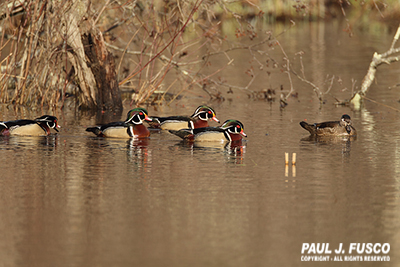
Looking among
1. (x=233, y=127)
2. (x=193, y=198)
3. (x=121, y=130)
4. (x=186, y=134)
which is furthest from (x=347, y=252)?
(x=121, y=130)

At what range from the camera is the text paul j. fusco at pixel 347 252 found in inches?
270

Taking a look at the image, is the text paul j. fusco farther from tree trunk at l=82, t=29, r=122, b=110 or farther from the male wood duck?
tree trunk at l=82, t=29, r=122, b=110

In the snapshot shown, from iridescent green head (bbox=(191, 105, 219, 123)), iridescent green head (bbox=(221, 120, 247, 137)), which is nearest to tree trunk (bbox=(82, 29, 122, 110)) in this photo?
iridescent green head (bbox=(191, 105, 219, 123))

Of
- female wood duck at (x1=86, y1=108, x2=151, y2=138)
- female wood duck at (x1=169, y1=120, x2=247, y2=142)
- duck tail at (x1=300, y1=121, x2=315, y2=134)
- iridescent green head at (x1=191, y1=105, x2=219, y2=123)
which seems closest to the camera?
female wood duck at (x1=169, y1=120, x2=247, y2=142)

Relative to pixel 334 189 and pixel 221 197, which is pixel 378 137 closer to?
pixel 334 189

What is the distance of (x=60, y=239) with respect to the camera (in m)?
7.23

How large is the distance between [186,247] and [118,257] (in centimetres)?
69

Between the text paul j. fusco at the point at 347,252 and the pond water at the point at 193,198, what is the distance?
57 mm

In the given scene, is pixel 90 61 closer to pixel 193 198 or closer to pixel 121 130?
pixel 121 130

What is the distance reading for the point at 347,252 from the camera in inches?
276

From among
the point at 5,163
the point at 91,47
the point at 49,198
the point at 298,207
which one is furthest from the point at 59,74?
the point at 298,207

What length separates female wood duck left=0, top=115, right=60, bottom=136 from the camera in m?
13.9

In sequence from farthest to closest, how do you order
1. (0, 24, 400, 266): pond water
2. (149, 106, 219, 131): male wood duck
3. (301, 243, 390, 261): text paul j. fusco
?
(149, 106, 219, 131): male wood duck → (0, 24, 400, 266): pond water → (301, 243, 390, 261): text paul j. fusco

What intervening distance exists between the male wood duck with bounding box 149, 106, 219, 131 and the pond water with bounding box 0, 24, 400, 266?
0.95 metres
